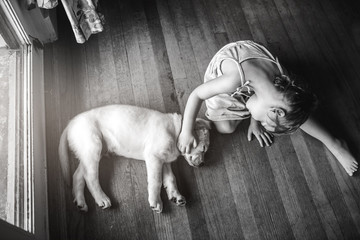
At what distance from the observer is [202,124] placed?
1.26 m

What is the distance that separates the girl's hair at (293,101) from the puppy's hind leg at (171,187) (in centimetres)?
45

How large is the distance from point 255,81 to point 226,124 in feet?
0.97

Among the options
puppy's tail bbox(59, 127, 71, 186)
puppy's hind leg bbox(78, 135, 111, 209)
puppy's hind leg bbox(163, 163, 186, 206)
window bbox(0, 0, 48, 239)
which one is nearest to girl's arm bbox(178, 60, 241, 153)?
puppy's hind leg bbox(163, 163, 186, 206)

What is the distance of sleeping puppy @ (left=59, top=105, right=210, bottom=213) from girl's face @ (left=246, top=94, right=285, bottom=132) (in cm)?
27

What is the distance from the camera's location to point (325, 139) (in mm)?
1337

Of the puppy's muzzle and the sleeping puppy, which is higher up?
the sleeping puppy

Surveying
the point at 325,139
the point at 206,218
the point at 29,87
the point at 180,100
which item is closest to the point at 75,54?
the point at 29,87

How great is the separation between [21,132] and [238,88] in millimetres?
839

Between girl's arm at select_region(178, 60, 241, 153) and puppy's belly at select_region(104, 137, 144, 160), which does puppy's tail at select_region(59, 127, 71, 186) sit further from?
girl's arm at select_region(178, 60, 241, 153)

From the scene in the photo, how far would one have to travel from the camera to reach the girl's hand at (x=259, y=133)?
1.34 m

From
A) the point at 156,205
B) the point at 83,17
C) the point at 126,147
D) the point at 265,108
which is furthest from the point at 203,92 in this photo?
the point at 83,17

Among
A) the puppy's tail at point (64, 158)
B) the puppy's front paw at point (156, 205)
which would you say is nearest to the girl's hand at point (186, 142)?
the puppy's front paw at point (156, 205)

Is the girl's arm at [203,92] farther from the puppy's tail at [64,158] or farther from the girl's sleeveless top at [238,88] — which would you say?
the puppy's tail at [64,158]

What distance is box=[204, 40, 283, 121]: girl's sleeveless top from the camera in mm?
1121
